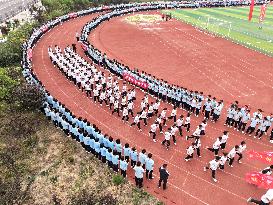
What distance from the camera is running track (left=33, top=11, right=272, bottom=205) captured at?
14.8 meters

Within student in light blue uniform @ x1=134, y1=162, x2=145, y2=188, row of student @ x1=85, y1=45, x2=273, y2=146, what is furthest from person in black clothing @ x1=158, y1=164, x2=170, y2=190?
row of student @ x1=85, y1=45, x2=273, y2=146

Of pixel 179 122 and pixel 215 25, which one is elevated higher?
pixel 179 122

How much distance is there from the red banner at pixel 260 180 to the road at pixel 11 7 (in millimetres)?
39011

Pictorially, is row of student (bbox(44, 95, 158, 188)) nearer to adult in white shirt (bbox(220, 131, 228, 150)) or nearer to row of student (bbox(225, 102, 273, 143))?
adult in white shirt (bbox(220, 131, 228, 150))

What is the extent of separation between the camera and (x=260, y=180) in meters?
14.5

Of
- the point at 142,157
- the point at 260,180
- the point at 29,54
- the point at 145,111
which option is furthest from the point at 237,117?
the point at 29,54

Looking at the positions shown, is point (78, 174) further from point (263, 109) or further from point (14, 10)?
point (14, 10)

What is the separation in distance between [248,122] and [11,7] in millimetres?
42725

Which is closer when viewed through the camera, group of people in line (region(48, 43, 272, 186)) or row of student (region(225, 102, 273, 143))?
group of people in line (region(48, 43, 272, 186))

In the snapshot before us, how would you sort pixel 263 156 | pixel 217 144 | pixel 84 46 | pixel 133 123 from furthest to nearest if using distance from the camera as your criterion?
pixel 84 46 < pixel 133 123 < pixel 217 144 < pixel 263 156

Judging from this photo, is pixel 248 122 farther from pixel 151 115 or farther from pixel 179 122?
pixel 151 115

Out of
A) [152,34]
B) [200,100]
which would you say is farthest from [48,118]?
[152,34]

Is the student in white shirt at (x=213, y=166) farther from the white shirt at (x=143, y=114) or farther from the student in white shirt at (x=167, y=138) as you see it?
the white shirt at (x=143, y=114)

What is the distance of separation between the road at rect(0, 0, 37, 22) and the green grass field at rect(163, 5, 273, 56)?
19.8 meters
